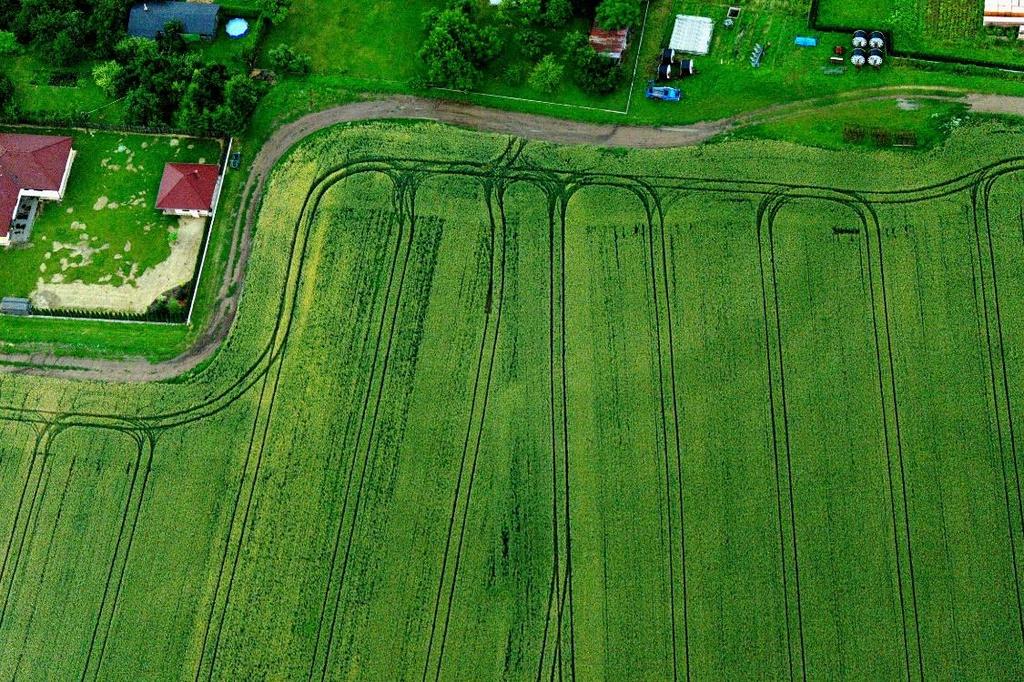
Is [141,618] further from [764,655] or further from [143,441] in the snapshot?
[764,655]

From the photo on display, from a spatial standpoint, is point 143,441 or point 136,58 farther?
point 136,58

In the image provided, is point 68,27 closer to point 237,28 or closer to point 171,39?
point 171,39

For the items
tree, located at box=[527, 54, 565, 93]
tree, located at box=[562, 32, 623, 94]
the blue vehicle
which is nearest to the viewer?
tree, located at box=[562, 32, 623, 94]

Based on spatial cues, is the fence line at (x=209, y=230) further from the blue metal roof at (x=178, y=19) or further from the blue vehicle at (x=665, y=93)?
the blue vehicle at (x=665, y=93)

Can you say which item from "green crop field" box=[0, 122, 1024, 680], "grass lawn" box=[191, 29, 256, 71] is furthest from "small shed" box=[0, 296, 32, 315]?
"grass lawn" box=[191, 29, 256, 71]

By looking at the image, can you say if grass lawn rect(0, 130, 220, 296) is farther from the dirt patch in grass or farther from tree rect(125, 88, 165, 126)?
tree rect(125, 88, 165, 126)

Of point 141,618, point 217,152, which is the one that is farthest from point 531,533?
point 217,152

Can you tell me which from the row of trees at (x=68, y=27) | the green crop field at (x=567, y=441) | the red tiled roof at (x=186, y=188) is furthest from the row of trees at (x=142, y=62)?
the green crop field at (x=567, y=441)
